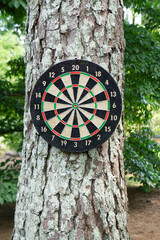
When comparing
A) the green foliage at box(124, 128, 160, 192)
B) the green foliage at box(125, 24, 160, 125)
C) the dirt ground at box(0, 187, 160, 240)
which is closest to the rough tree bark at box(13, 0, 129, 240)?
the green foliage at box(125, 24, 160, 125)

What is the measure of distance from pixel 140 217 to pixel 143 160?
941 millimetres

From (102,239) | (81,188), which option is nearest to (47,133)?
(81,188)

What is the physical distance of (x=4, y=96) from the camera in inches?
167

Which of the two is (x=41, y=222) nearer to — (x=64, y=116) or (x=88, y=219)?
(x=88, y=219)

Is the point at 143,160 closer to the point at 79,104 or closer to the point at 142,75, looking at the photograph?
the point at 142,75

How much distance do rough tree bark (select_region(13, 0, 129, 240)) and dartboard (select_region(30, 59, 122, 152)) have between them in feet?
0.16

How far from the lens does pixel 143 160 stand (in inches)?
179

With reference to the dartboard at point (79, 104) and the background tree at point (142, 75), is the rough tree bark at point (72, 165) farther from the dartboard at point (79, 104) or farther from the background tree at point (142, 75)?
the background tree at point (142, 75)

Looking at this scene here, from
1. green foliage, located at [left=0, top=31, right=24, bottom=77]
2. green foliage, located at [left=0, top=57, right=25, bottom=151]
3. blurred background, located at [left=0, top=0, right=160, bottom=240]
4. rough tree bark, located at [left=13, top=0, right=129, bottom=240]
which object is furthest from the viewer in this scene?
green foliage, located at [left=0, top=31, right=24, bottom=77]

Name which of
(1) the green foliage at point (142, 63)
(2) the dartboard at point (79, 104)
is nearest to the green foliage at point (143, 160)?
(1) the green foliage at point (142, 63)

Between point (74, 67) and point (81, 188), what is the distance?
22.6 inches

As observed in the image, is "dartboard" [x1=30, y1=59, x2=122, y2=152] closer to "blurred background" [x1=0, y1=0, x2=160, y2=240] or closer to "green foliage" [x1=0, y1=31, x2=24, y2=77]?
"blurred background" [x1=0, y1=0, x2=160, y2=240]

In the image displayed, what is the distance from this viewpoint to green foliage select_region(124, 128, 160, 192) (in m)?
4.32

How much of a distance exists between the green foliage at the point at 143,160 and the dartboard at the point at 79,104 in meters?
3.12
